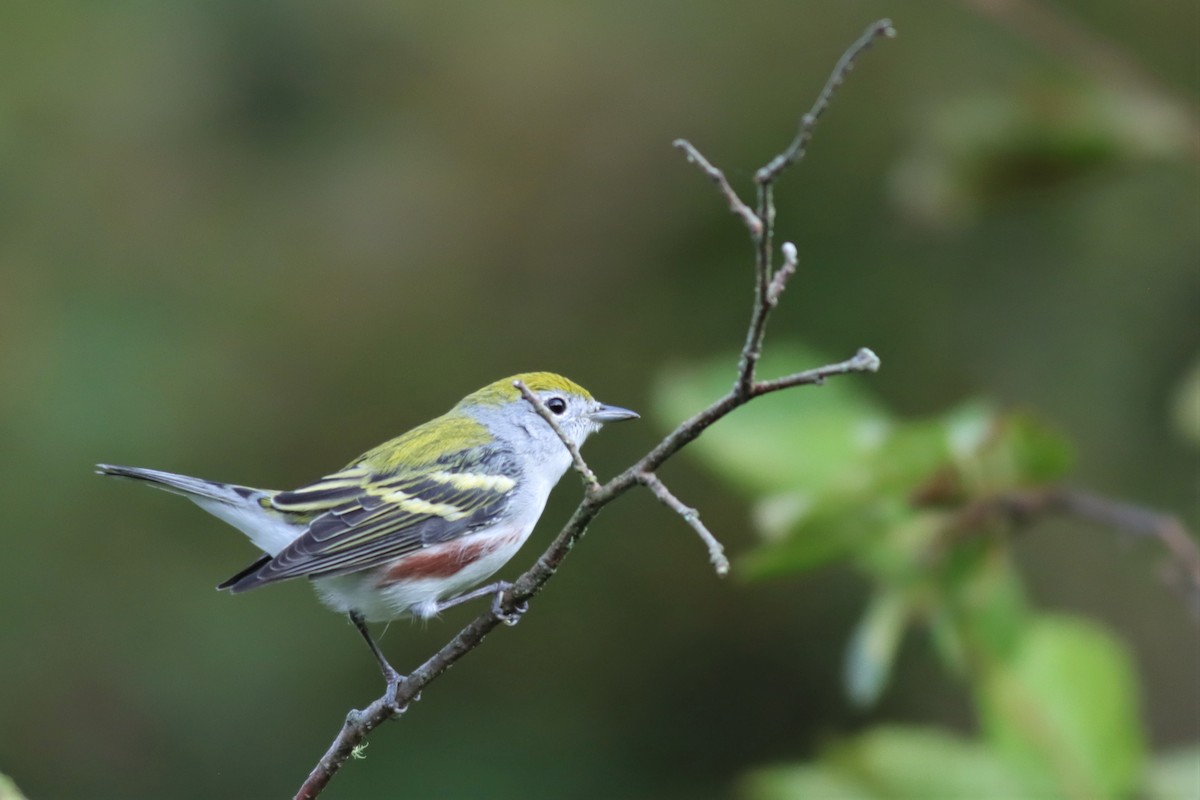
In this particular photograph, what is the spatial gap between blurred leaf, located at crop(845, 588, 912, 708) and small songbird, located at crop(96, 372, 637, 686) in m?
0.87

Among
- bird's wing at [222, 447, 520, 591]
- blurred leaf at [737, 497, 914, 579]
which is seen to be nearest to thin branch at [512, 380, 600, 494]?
blurred leaf at [737, 497, 914, 579]

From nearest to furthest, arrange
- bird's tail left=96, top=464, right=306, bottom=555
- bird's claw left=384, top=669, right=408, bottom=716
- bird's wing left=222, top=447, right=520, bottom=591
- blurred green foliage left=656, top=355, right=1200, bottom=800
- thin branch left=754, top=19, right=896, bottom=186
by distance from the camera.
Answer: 1. thin branch left=754, top=19, right=896, bottom=186
2. bird's claw left=384, top=669, right=408, bottom=716
3. blurred green foliage left=656, top=355, right=1200, bottom=800
4. bird's wing left=222, top=447, right=520, bottom=591
5. bird's tail left=96, top=464, right=306, bottom=555

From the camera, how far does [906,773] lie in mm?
2439

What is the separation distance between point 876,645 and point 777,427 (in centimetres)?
54

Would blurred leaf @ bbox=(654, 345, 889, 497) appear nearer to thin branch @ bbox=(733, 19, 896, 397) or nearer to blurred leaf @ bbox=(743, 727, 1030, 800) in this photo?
blurred leaf @ bbox=(743, 727, 1030, 800)

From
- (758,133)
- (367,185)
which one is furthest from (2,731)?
(758,133)

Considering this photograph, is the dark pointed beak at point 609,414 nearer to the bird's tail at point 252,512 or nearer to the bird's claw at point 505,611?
the bird's tail at point 252,512

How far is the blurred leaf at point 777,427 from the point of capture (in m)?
2.71

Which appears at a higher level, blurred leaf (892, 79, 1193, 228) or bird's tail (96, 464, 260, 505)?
blurred leaf (892, 79, 1193, 228)

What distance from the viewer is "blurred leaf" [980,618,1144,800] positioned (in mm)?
2385

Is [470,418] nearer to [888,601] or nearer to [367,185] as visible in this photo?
[888,601]

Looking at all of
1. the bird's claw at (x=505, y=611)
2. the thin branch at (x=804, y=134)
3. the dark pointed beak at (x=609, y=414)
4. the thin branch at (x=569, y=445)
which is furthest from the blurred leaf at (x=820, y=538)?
the dark pointed beak at (x=609, y=414)

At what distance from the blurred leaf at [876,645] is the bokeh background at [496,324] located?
2.62 m

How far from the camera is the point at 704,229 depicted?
5883mm
